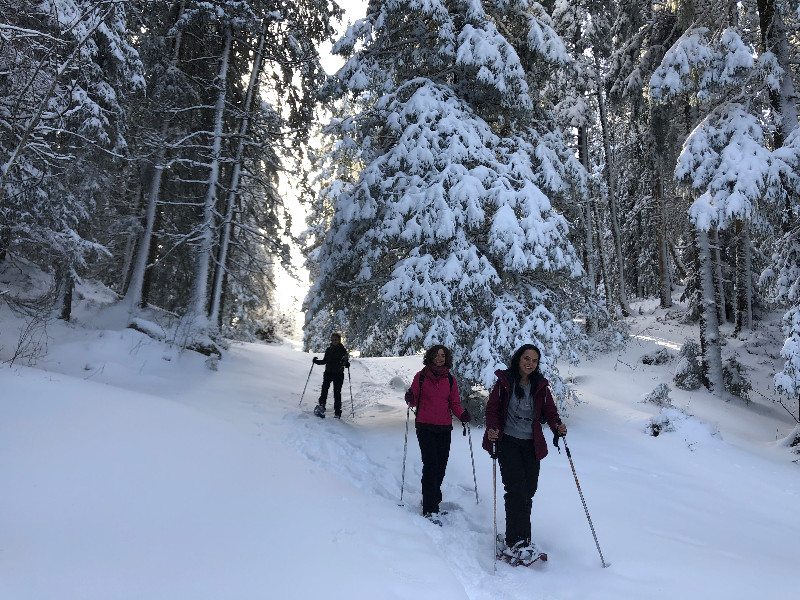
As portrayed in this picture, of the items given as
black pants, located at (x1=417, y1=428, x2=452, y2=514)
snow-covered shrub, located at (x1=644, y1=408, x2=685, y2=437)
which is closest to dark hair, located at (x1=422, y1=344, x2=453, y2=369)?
black pants, located at (x1=417, y1=428, x2=452, y2=514)

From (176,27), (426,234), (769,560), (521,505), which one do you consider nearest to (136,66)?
(176,27)

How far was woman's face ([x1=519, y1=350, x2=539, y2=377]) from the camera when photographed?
4.96 metres

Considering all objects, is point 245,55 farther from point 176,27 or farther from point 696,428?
point 696,428

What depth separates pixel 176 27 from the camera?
12.2 metres

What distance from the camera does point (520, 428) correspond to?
16.3 ft

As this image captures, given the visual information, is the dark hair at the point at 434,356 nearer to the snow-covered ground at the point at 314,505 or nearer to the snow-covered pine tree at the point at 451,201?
the snow-covered ground at the point at 314,505

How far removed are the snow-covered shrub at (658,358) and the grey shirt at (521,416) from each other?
11733 millimetres

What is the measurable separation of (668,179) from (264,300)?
18.8 meters

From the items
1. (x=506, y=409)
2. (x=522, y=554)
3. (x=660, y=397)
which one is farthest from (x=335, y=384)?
(x=660, y=397)

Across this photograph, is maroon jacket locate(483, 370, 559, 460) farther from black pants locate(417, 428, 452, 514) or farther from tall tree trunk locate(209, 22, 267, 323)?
tall tree trunk locate(209, 22, 267, 323)

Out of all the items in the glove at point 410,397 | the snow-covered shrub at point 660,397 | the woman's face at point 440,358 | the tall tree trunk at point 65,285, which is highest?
the tall tree trunk at point 65,285

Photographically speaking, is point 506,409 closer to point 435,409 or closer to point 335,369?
point 435,409

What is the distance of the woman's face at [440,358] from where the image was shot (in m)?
6.11

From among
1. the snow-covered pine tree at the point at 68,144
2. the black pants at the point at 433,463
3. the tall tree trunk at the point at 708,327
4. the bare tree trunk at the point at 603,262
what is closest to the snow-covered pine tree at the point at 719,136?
the tall tree trunk at the point at 708,327
